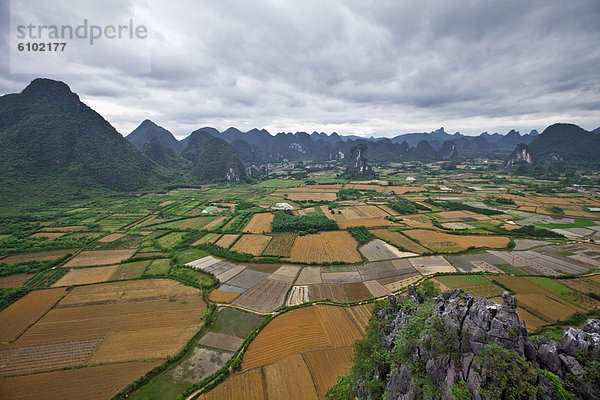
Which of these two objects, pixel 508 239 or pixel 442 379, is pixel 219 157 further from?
pixel 442 379

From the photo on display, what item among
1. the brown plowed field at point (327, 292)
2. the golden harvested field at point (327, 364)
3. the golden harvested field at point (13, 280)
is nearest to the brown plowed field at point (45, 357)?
the golden harvested field at point (13, 280)

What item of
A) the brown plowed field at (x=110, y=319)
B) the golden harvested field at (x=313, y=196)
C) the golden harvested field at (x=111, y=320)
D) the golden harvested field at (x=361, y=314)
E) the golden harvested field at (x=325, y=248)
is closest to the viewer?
the golden harvested field at (x=111, y=320)

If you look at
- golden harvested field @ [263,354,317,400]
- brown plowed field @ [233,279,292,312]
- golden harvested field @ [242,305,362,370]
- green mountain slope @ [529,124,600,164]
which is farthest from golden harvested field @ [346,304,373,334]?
green mountain slope @ [529,124,600,164]

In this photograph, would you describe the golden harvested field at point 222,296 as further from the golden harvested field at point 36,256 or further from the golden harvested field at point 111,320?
the golden harvested field at point 36,256

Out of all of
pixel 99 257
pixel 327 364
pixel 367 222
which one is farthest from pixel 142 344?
pixel 367 222

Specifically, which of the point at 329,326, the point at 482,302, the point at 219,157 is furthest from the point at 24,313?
the point at 219,157

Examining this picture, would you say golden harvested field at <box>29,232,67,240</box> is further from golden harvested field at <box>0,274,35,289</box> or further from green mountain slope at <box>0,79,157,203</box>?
green mountain slope at <box>0,79,157,203</box>
